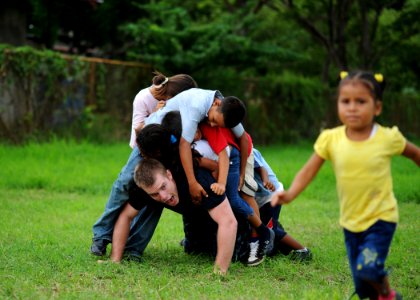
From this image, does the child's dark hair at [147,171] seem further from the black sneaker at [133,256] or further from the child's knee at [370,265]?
the child's knee at [370,265]

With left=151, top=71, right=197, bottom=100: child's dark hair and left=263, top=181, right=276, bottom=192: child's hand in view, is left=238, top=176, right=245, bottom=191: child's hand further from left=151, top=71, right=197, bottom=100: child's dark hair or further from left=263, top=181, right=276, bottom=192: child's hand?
left=151, top=71, right=197, bottom=100: child's dark hair

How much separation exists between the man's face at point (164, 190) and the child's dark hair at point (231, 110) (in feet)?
2.17

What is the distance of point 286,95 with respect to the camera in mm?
20578

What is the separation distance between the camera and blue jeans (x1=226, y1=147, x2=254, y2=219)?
6.07 metres

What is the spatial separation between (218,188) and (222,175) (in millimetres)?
120

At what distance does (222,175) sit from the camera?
5.81 metres

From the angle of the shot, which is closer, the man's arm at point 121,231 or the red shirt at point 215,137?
the red shirt at point 215,137

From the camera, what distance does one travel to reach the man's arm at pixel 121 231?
6.13 meters

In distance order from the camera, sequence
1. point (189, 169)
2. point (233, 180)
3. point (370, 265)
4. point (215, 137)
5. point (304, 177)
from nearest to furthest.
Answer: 1. point (370, 265)
2. point (304, 177)
3. point (189, 169)
4. point (215, 137)
5. point (233, 180)

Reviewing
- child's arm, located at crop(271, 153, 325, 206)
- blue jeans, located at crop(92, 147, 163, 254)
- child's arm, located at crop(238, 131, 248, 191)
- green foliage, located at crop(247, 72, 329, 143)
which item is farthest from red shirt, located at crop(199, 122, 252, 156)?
green foliage, located at crop(247, 72, 329, 143)

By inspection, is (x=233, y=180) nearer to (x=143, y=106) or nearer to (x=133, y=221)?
(x=133, y=221)

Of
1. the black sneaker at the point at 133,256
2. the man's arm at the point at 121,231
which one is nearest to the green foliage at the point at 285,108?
the black sneaker at the point at 133,256

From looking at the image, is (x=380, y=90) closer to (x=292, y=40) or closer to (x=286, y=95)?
(x=286, y=95)

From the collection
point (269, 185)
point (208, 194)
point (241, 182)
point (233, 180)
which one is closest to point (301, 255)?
point (269, 185)
